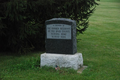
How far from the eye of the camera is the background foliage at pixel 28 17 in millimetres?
7094

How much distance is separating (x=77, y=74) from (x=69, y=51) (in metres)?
0.80

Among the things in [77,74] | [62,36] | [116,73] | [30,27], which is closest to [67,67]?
[77,74]

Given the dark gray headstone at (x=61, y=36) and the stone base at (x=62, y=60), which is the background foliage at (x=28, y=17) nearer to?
the dark gray headstone at (x=61, y=36)

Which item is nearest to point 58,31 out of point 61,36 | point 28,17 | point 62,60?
point 61,36

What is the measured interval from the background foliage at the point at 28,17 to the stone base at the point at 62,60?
1542 mm

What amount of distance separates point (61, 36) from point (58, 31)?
172 mm

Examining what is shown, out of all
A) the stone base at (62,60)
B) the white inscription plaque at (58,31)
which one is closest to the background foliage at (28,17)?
the white inscription plaque at (58,31)

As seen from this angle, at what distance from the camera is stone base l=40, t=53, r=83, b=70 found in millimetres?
6027

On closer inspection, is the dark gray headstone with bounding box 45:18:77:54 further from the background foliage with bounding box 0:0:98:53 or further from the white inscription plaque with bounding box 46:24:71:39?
the background foliage with bounding box 0:0:98:53

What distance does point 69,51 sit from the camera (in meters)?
6.22

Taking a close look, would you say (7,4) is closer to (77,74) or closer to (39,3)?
(39,3)

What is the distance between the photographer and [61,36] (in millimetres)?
6234

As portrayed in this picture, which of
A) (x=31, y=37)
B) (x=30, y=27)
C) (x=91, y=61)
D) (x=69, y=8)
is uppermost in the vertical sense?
(x=69, y=8)

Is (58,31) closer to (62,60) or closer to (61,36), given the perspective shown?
(61,36)
